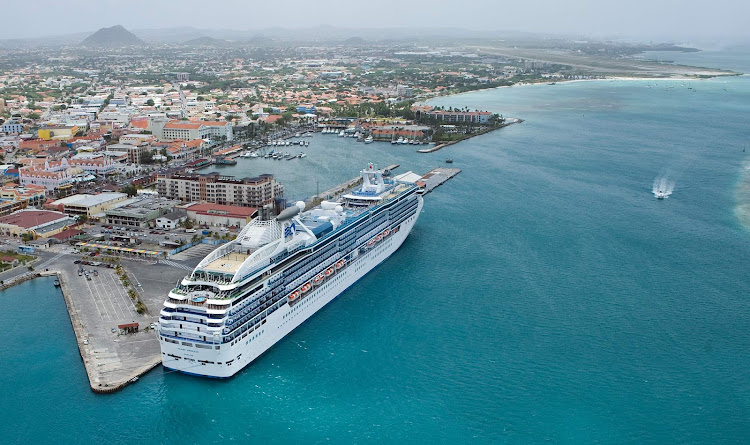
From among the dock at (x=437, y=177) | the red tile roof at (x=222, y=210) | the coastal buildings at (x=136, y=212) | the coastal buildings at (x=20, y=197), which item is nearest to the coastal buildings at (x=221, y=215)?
the red tile roof at (x=222, y=210)

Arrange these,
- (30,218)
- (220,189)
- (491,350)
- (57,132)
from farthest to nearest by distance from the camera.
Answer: (57,132) < (220,189) < (30,218) < (491,350)

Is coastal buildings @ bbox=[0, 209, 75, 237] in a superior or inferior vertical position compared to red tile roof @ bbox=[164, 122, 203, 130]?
inferior

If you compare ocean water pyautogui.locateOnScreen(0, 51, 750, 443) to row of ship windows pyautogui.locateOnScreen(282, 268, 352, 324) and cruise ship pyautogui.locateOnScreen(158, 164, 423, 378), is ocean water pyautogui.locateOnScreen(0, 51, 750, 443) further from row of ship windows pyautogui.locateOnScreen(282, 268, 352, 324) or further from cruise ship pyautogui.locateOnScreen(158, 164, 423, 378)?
row of ship windows pyautogui.locateOnScreen(282, 268, 352, 324)

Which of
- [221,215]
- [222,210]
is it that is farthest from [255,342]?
[222,210]

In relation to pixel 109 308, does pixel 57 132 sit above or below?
above

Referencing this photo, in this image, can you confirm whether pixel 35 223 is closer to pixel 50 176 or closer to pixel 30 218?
pixel 30 218

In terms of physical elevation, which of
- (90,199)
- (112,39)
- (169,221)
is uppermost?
(112,39)

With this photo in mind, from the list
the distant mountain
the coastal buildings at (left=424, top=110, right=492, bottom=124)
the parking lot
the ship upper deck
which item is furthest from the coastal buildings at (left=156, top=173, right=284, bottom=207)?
the distant mountain
